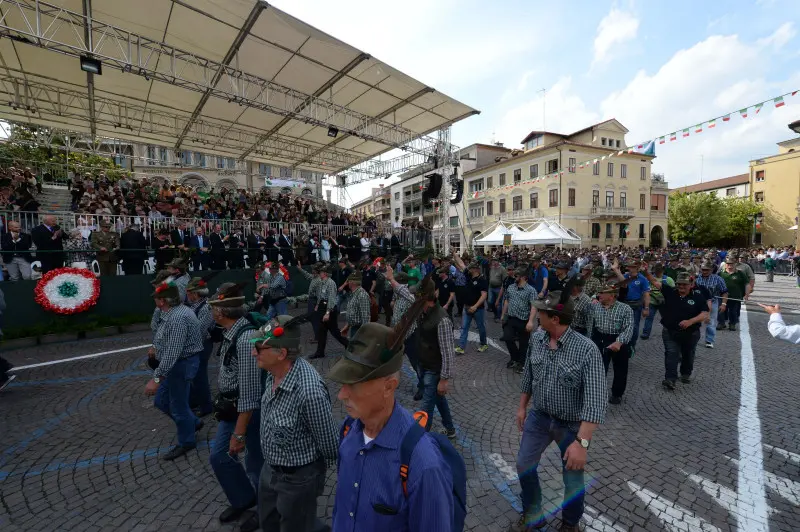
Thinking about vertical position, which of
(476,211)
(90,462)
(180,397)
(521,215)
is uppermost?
(476,211)

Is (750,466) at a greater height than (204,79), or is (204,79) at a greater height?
(204,79)

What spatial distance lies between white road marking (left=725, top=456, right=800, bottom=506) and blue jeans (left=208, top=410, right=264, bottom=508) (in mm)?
4718

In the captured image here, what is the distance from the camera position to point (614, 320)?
4.97 meters

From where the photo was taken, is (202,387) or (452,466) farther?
(202,387)

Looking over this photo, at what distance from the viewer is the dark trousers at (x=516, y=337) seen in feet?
21.2

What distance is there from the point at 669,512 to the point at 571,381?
1.69 m

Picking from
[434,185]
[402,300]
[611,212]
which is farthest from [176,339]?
[611,212]

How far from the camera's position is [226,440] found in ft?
9.46

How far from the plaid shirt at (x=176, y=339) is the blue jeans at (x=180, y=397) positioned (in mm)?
104

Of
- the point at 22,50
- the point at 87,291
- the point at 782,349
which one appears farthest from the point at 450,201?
the point at 22,50

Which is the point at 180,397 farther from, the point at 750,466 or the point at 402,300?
the point at 750,466

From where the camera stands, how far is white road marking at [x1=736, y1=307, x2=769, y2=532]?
305 cm

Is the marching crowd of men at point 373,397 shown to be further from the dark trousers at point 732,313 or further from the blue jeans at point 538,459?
the dark trousers at point 732,313

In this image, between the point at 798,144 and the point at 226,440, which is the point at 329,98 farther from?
the point at 798,144
